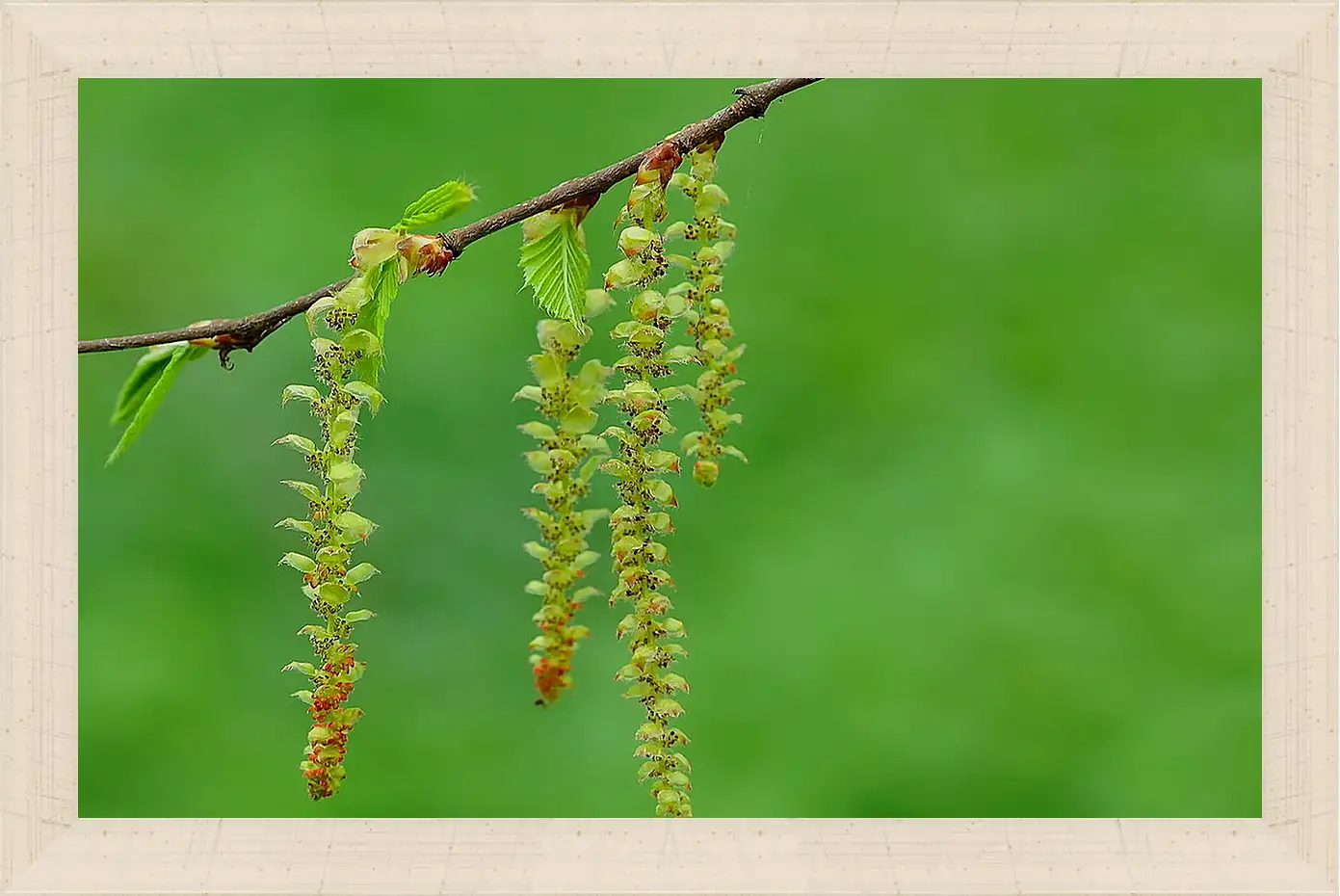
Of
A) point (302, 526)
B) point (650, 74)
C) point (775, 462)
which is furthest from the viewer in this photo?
point (775, 462)

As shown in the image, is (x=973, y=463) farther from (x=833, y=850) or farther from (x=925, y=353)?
(x=833, y=850)

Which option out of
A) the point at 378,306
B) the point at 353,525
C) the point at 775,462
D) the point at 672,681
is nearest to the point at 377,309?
the point at 378,306

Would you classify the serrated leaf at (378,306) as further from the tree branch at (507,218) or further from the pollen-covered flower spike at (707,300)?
the pollen-covered flower spike at (707,300)

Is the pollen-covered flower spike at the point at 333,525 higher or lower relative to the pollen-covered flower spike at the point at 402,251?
lower

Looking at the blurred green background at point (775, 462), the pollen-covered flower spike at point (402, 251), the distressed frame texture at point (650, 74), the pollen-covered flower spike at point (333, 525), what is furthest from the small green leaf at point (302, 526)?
the blurred green background at point (775, 462)

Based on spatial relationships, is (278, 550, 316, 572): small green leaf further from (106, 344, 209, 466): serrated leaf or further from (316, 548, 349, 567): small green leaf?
(106, 344, 209, 466): serrated leaf

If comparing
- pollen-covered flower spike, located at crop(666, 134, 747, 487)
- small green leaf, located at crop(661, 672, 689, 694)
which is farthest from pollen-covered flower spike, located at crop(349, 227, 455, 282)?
small green leaf, located at crop(661, 672, 689, 694)

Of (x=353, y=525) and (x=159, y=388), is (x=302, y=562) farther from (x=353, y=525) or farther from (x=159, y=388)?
(x=159, y=388)
